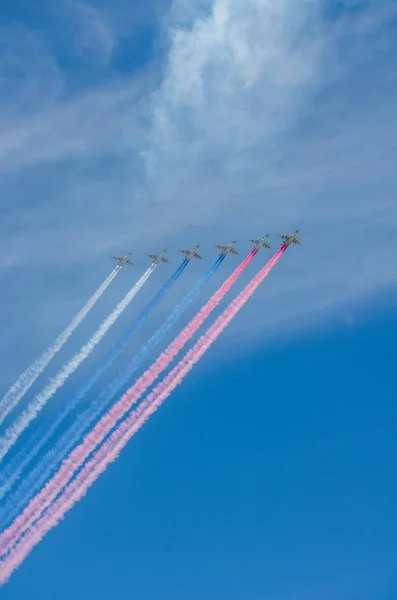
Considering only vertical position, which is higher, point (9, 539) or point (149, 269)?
point (149, 269)

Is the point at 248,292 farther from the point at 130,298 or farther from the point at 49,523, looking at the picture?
the point at 49,523

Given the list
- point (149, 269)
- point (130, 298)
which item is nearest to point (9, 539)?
point (130, 298)

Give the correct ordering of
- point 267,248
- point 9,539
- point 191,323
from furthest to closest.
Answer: point 267,248 < point 191,323 < point 9,539

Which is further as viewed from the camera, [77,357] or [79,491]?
[77,357]

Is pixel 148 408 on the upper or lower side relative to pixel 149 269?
lower

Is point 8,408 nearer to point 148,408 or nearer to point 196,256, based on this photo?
point 148,408

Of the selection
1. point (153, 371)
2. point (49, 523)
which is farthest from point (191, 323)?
point (49, 523)

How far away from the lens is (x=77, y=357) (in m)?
112

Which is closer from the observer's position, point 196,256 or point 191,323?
point 191,323

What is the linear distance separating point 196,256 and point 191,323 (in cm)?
1643

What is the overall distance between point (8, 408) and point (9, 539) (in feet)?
69.2

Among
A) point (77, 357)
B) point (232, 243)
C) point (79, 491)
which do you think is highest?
point (232, 243)

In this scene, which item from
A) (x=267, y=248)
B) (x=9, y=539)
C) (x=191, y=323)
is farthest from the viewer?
(x=267, y=248)

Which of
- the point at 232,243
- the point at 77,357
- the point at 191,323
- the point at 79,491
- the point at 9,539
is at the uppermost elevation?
the point at 232,243
